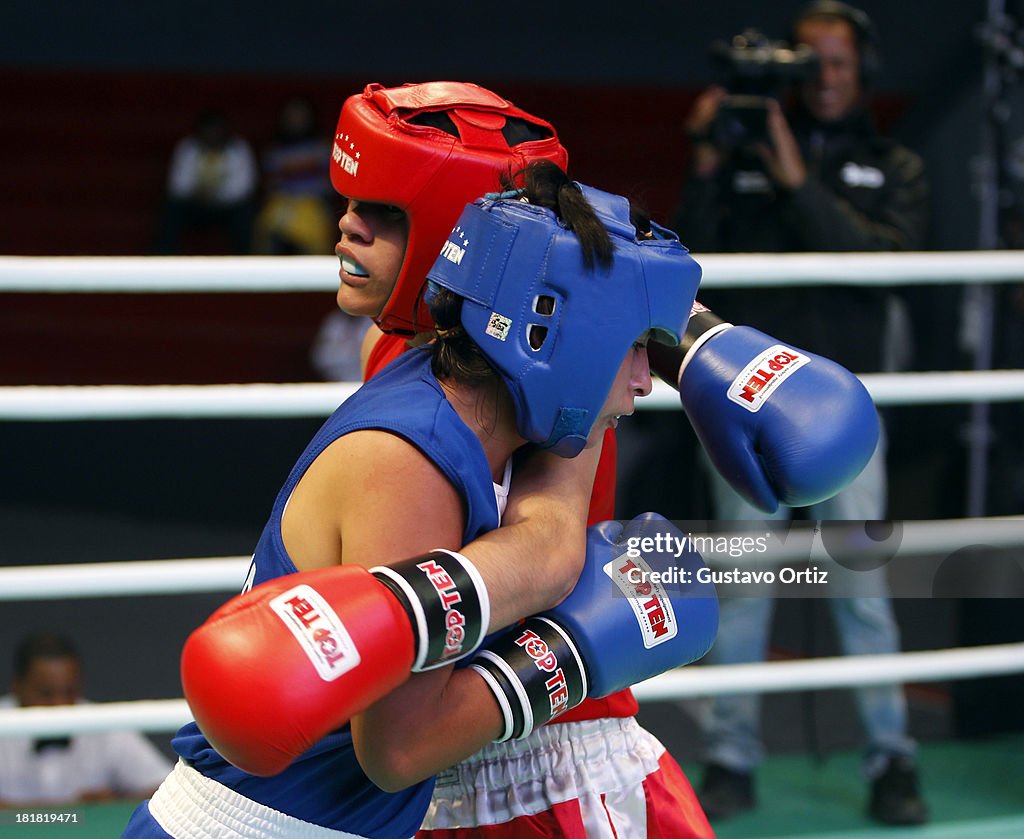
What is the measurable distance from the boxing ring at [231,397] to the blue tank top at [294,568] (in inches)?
29.2

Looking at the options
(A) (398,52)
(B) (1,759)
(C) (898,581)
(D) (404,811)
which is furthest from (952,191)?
(D) (404,811)

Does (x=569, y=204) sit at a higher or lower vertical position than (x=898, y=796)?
higher

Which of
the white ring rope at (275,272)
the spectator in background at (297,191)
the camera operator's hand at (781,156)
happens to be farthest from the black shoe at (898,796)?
the spectator in background at (297,191)

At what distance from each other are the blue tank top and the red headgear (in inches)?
4.7

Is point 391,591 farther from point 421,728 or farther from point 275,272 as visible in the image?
point 275,272

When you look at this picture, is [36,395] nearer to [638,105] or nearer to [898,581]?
[898,581]

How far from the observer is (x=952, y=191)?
757 cm

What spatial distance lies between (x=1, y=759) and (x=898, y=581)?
6.20 feet

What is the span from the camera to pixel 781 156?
2.78 metres

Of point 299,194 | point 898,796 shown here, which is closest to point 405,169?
point 898,796

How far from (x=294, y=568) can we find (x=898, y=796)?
170 cm

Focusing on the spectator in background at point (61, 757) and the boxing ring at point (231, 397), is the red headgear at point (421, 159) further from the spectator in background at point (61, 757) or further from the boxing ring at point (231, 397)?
the spectator in background at point (61, 757)

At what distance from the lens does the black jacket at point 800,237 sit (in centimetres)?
286

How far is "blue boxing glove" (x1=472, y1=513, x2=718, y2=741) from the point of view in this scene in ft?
4.54
